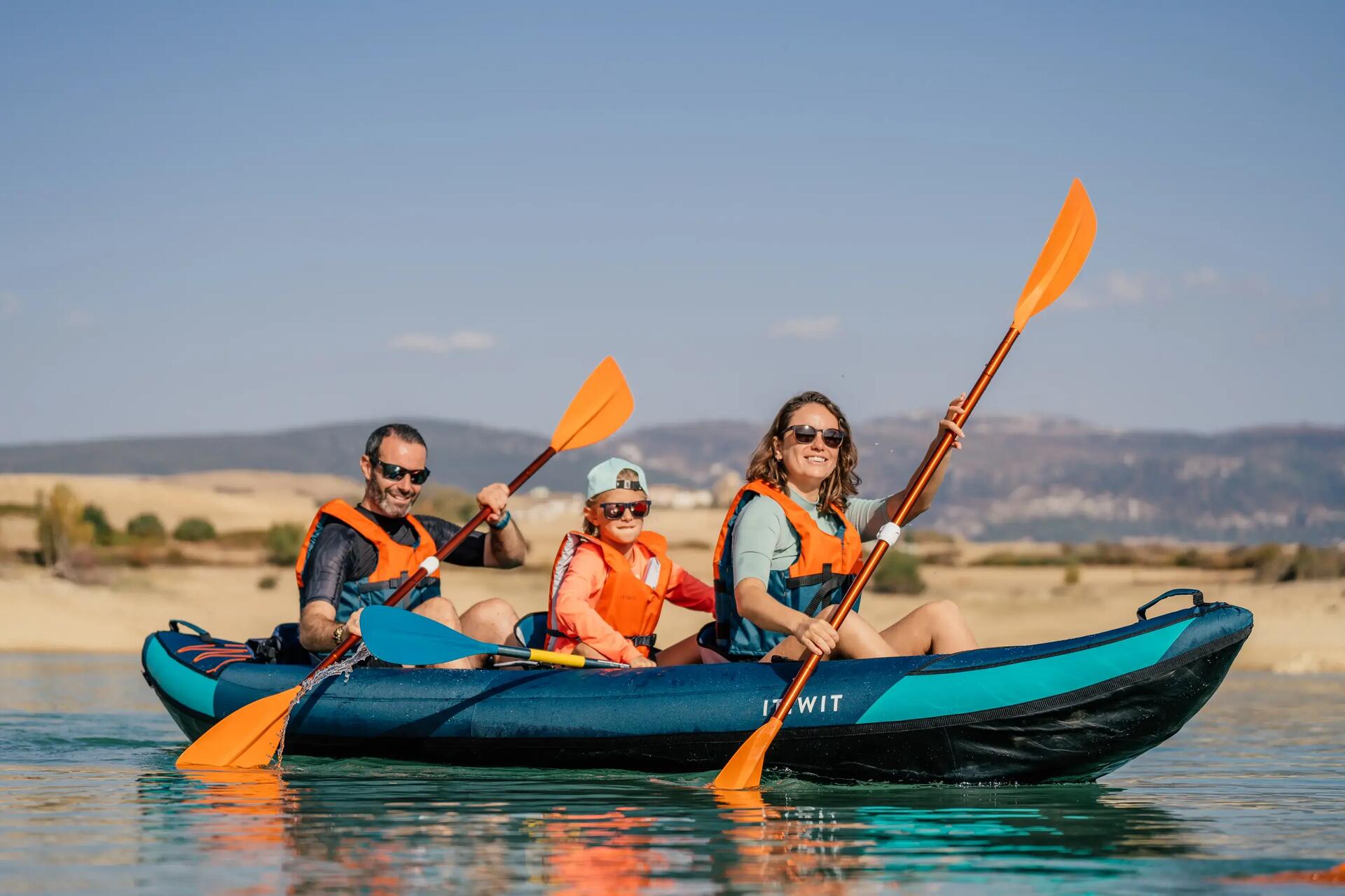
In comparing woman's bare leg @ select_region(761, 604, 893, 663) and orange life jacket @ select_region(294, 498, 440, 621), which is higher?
orange life jacket @ select_region(294, 498, 440, 621)

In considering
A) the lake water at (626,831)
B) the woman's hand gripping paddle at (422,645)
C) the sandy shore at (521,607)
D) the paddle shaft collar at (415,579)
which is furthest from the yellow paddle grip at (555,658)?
the sandy shore at (521,607)

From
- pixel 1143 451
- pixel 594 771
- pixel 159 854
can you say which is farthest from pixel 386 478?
pixel 1143 451

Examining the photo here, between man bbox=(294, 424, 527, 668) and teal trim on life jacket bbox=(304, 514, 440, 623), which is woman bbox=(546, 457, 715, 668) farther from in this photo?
teal trim on life jacket bbox=(304, 514, 440, 623)

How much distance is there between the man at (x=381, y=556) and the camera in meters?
6.71

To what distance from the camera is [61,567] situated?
64.8 ft

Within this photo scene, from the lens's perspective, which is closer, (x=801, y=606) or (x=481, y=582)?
(x=801, y=606)

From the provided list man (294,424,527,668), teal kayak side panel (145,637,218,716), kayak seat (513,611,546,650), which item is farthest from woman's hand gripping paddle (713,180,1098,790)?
teal kayak side panel (145,637,218,716)

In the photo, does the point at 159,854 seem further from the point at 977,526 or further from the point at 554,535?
the point at 977,526

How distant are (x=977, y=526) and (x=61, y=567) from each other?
65.4 metres

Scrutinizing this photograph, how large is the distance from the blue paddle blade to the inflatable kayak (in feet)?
0.45

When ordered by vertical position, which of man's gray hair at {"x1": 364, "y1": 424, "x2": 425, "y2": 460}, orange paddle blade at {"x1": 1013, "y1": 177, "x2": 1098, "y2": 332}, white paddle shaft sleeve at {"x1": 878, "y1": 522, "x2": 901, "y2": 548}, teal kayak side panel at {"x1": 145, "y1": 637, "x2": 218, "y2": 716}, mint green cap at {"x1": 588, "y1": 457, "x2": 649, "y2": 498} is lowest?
teal kayak side panel at {"x1": 145, "y1": 637, "x2": 218, "y2": 716}

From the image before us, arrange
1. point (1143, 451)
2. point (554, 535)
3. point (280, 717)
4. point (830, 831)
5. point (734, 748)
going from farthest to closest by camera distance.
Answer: point (1143, 451), point (554, 535), point (280, 717), point (734, 748), point (830, 831)

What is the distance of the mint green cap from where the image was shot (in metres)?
6.64

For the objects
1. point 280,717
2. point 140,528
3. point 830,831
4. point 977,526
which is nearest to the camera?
point 830,831
